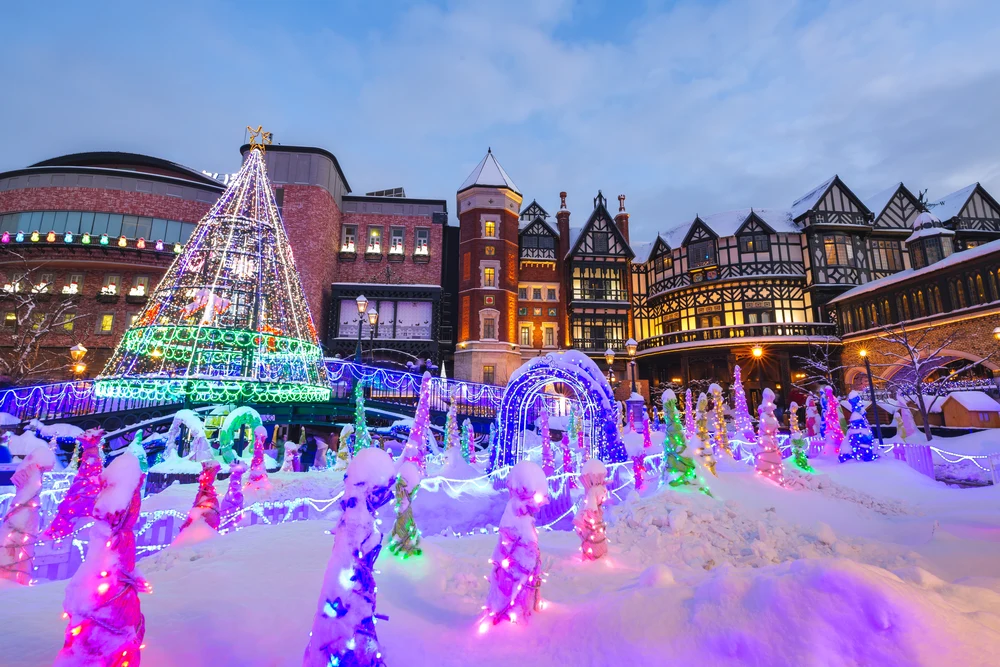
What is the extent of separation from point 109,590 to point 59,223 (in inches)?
1549

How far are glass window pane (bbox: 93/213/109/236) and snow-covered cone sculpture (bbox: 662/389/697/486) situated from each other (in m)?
37.9

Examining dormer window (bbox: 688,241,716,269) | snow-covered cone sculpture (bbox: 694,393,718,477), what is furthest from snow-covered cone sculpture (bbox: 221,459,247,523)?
dormer window (bbox: 688,241,716,269)

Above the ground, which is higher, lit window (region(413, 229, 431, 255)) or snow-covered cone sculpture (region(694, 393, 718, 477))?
lit window (region(413, 229, 431, 255))

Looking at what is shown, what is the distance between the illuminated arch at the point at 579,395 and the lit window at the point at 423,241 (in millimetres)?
24424

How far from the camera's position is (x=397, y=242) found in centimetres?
3606

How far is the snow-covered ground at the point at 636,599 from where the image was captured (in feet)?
10.5

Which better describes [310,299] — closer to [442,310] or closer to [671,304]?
[442,310]

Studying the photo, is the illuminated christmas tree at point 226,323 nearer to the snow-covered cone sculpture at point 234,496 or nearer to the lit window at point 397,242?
the snow-covered cone sculpture at point 234,496

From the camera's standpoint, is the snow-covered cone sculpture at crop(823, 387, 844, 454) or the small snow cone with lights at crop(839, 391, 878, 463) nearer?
the small snow cone with lights at crop(839, 391, 878, 463)

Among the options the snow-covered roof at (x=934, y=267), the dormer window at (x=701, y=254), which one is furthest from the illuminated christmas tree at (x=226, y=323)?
the snow-covered roof at (x=934, y=267)

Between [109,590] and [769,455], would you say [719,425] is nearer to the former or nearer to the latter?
[769,455]

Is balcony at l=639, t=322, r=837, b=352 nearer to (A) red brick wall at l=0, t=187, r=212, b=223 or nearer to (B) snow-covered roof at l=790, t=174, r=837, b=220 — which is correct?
(B) snow-covered roof at l=790, t=174, r=837, b=220

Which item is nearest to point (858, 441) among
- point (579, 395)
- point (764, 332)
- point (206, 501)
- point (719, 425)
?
point (719, 425)

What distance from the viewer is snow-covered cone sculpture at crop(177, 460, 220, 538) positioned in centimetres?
723
